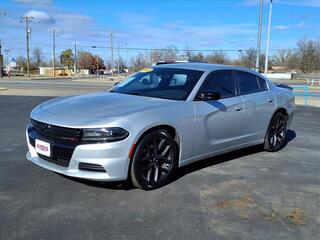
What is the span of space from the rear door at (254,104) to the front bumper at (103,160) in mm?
2423

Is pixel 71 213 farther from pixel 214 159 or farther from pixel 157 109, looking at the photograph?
pixel 214 159

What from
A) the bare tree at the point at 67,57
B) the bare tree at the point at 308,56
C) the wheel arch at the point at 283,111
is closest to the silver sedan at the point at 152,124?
the wheel arch at the point at 283,111

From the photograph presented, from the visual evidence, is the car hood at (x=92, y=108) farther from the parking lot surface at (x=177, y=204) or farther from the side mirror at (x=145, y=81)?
the parking lot surface at (x=177, y=204)

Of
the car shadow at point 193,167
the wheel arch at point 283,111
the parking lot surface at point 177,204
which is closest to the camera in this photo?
the parking lot surface at point 177,204

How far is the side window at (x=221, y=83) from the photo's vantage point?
543 centimetres

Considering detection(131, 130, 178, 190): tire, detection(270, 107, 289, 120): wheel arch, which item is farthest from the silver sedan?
detection(270, 107, 289, 120): wheel arch

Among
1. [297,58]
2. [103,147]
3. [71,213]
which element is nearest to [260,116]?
[103,147]

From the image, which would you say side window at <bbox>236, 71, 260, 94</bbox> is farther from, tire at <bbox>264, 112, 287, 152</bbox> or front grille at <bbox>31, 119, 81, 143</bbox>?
front grille at <bbox>31, 119, 81, 143</bbox>

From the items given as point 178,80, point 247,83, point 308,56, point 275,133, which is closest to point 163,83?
point 178,80

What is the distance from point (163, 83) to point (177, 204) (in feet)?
6.55

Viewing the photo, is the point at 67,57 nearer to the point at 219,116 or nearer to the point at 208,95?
the point at 219,116

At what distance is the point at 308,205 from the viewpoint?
14.1ft

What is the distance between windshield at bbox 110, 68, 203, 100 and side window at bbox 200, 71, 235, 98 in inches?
6.3

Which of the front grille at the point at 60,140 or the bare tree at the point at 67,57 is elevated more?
the bare tree at the point at 67,57
